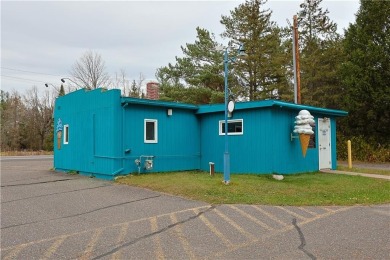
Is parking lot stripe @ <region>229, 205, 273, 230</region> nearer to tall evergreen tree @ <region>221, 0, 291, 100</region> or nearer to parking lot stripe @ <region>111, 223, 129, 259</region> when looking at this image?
parking lot stripe @ <region>111, 223, 129, 259</region>

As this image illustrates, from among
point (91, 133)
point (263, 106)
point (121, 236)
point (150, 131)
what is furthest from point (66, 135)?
point (121, 236)

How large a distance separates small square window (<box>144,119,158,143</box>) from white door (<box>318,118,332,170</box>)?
7092 millimetres

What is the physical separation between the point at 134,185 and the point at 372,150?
665 inches

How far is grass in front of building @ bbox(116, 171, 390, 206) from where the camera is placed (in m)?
7.93

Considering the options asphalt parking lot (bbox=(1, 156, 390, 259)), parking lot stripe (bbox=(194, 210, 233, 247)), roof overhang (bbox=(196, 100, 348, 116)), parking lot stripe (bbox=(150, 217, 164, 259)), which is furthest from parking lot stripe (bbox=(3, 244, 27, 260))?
roof overhang (bbox=(196, 100, 348, 116))

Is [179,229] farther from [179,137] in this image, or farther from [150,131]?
[179,137]

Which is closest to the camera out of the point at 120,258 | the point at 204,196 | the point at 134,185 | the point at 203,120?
the point at 120,258

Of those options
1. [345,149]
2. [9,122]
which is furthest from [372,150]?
[9,122]

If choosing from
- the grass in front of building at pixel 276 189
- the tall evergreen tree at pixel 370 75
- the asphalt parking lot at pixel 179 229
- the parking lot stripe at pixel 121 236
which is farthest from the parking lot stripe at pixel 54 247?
the tall evergreen tree at pixel 370 75

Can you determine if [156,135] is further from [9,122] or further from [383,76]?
[9,122]

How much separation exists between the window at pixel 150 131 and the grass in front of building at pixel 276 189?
1.69 metres

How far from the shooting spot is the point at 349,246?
4797 millimetres

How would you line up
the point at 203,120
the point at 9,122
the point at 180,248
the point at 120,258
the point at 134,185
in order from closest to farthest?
the point at 120,258, the point at 180,248, the point at 134,185, the point at 203,120, the point at 9,122

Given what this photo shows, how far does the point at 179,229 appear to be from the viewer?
5.65m
